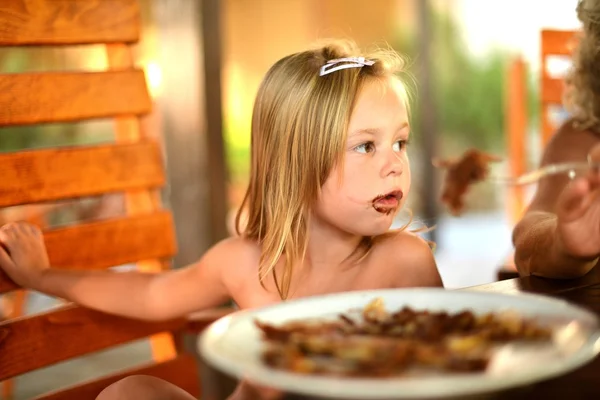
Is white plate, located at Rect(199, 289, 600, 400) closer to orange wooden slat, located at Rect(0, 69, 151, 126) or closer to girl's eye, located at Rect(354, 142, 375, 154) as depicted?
girl's eye, located at Rect(354, 142, 375, 154)

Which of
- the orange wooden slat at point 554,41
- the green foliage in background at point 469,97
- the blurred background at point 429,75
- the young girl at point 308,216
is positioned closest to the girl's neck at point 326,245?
the young girl at point 308,216

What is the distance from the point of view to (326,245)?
1.52 metres

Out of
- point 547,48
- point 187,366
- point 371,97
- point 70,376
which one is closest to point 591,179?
point 371,97

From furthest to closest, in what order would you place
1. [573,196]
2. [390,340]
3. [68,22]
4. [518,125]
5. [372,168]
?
[518,125]
[68,22]
[372,168]
[573,196]
[390,340]

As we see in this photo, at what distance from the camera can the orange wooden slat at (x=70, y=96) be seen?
1.54m

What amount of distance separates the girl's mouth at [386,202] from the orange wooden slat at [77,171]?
21.8 inches

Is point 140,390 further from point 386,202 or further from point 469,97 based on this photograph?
point 469,97

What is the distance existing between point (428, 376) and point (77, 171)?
1094 mm

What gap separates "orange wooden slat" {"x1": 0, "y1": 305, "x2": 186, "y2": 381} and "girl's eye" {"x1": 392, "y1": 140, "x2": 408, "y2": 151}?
0.62 metres

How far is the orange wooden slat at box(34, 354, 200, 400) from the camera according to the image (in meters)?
1.55

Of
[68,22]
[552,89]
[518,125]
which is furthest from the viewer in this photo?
[518,125]

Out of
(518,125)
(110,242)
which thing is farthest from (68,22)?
(518,125)

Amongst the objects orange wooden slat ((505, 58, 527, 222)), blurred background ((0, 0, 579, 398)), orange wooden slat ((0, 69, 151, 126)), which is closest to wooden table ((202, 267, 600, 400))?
orange wooden slat ((0, 69, 151, 126))

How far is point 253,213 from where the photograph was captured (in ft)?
5.08
